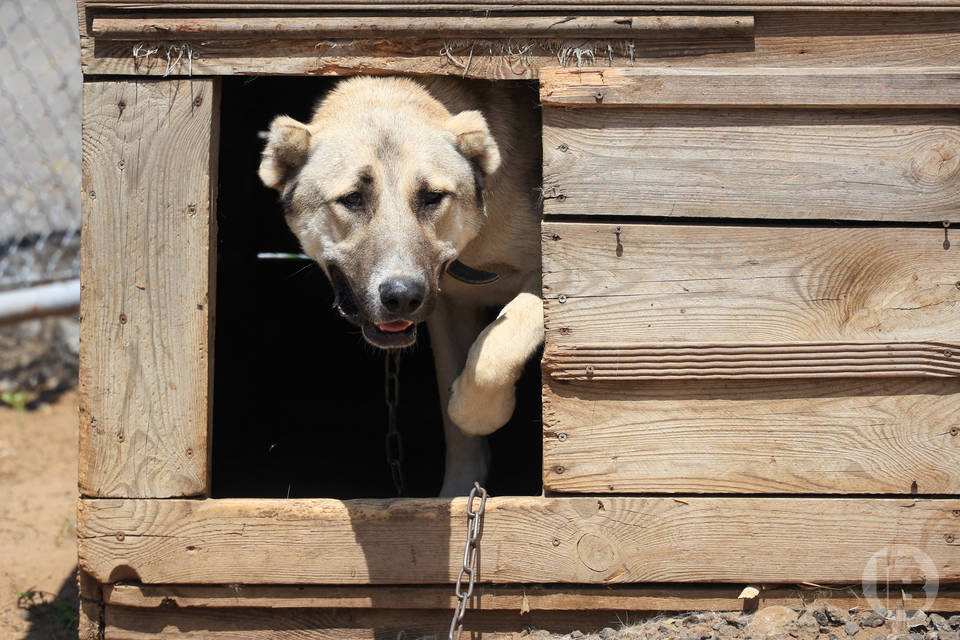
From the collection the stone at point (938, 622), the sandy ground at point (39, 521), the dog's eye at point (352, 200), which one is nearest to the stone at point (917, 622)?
the stone at point (938, 622)

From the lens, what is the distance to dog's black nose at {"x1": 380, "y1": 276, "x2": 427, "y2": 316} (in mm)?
2617

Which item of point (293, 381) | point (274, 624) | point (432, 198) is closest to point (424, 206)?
point (432, 198)

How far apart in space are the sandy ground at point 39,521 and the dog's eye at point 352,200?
1.91 m

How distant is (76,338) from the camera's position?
20.2ft

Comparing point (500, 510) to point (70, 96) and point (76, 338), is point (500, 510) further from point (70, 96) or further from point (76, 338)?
point (70, 96)

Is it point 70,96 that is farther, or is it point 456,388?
point 70,96

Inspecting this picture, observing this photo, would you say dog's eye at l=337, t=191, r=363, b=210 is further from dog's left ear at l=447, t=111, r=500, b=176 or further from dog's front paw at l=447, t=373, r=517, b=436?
dog's front paw at l=447, t=373, r=517, b=436

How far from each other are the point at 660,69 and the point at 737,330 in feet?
2.59

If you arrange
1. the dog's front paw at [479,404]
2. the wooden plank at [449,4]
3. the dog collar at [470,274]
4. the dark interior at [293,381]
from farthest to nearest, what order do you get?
1. the dark interior at [293,381]
2. the dog collar at [470,274]
3. the dog's front paw at [479,404]
4. the wooden plank at [449,4]

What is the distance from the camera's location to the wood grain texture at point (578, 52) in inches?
104

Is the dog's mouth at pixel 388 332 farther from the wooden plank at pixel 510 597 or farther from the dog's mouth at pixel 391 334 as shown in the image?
the wooden plank at pixel 510 597

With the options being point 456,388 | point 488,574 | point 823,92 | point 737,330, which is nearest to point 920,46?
point 823,92

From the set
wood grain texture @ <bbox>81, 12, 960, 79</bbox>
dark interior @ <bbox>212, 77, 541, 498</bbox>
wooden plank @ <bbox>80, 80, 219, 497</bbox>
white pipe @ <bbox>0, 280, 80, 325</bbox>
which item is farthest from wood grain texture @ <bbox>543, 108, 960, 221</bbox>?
white pipe @ <bbox>0, 280, 80, 325</bbox>

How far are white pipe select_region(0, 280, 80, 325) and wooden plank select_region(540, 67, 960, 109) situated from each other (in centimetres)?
332
